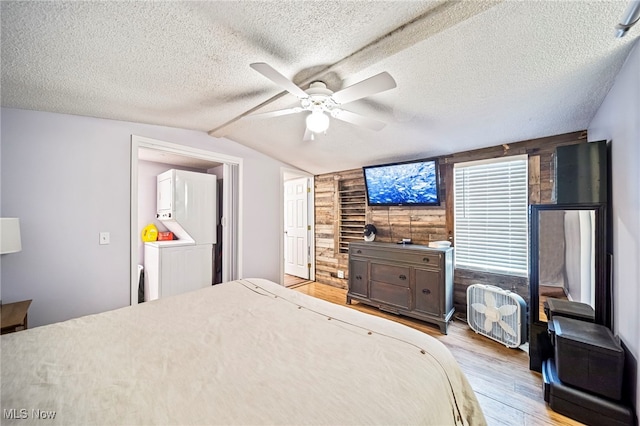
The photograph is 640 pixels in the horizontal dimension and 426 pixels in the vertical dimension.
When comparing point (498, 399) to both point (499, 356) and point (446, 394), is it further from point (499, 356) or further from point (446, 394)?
point (446, 394)

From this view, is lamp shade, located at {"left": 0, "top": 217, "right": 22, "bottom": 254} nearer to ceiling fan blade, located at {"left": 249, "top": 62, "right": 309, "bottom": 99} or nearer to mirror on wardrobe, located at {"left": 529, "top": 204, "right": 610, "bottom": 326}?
ceiling fan blade, located at {"left": 249, "top": 62, "right": 309, "bottom": 99}

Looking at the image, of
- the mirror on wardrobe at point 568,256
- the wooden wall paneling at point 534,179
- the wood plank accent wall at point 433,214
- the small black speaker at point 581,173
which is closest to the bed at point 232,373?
the mirror on wardrobe at point 568,256

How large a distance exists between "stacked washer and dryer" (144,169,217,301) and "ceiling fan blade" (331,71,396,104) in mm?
2811

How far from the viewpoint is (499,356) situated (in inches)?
92.0

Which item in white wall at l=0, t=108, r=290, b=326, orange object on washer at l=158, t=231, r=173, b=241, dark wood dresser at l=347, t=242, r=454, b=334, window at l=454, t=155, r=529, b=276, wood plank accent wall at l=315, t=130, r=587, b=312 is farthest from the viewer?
orange object on washer at l=158, t=231, r=173, b=241

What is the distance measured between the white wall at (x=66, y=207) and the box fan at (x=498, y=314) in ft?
12.1

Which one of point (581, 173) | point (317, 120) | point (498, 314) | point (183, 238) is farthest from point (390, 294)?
point (183, 238)

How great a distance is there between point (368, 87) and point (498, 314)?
8.46ft

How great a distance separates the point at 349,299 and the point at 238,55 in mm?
3297

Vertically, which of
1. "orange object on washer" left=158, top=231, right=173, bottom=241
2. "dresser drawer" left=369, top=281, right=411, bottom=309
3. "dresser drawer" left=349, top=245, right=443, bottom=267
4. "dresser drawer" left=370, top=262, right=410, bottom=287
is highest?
"orange object on washer" left=158, top=231, right=173, bottom=241

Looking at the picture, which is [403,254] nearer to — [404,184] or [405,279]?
[405,279]

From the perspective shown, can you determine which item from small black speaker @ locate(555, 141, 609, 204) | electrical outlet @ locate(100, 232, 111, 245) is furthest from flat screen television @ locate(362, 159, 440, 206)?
electrical outlet @ locate(100, 232, 111, 245)

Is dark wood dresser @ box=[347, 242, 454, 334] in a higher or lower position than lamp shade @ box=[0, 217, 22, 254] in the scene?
lower

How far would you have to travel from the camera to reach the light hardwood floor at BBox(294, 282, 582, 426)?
5.46 ft
